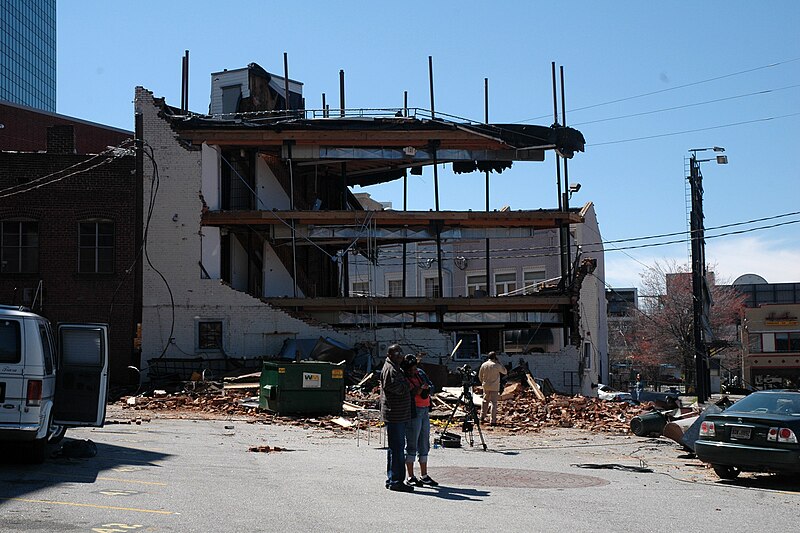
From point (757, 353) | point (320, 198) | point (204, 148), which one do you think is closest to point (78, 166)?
point (204, 148)

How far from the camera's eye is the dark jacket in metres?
12.2

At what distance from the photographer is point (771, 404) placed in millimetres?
14633

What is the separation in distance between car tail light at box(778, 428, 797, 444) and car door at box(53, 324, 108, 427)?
9591 millimetres

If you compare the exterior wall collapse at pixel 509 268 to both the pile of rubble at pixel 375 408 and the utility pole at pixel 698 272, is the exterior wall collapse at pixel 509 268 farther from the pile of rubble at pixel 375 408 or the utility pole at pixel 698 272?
the pile of rubble at pixel 375 408

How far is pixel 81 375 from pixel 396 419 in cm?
524

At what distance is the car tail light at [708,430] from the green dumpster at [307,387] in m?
11.4

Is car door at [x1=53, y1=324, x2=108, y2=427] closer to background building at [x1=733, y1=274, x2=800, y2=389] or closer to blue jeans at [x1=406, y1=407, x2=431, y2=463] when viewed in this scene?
blue jeans at [x1=406, y1=407, x2=431, y2=463]

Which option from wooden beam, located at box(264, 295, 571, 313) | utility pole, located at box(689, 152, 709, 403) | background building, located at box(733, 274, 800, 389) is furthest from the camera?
background building, located at box(733, 274, 800, 389)

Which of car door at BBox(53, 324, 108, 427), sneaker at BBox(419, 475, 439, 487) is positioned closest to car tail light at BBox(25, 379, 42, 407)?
car door at BBox(53, 324, 108, 427)

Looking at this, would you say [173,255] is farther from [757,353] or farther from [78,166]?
[757,353]

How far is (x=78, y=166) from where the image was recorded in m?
35.5

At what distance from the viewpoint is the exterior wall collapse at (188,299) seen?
3625 cm

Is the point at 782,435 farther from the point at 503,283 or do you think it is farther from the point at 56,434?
the point at 503,283

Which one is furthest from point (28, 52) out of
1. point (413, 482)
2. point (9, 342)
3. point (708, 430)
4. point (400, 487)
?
point (400, 487)
